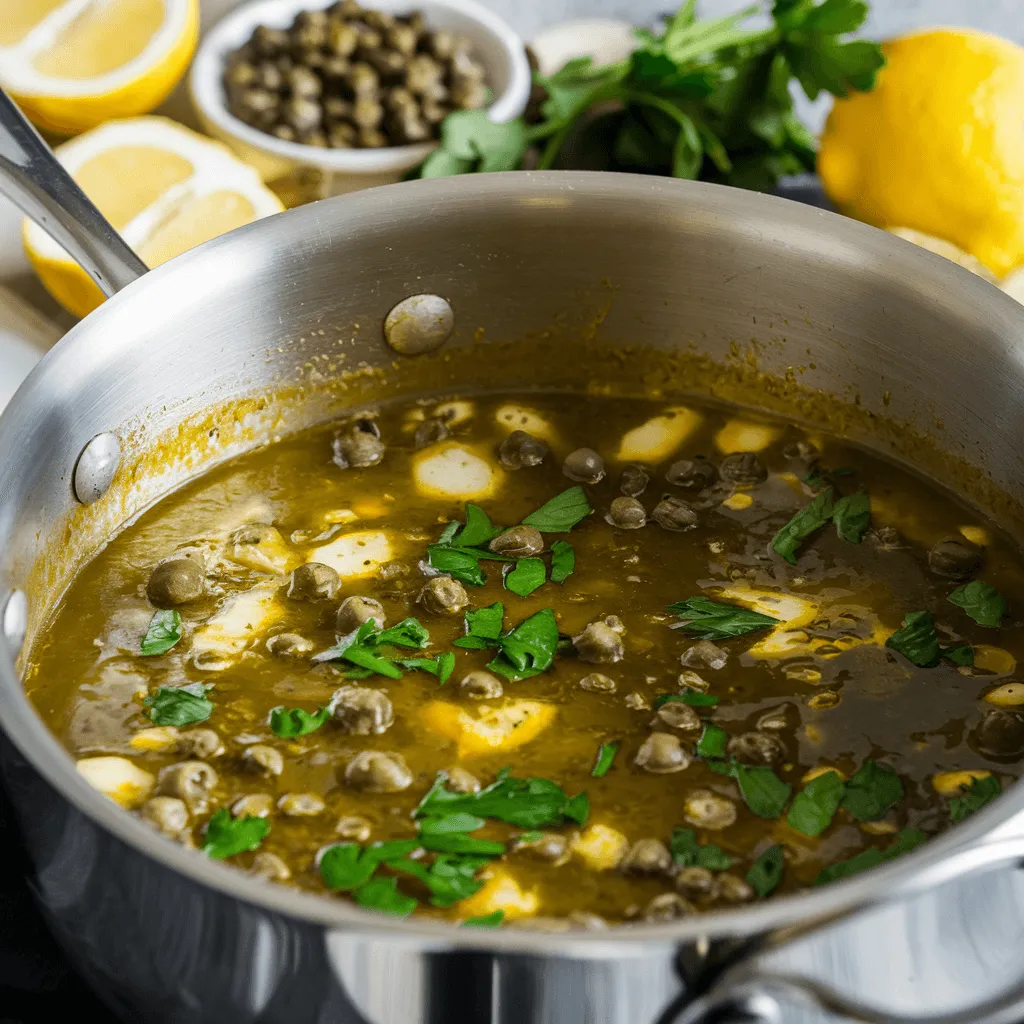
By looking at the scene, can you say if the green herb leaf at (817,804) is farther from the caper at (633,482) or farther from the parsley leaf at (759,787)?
the caper at (633,482)

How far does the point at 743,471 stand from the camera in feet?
6.33

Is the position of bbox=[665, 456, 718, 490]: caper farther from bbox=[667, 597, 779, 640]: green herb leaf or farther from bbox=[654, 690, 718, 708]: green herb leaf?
bbox=[654, 690, 718, 708]: green herb leaf

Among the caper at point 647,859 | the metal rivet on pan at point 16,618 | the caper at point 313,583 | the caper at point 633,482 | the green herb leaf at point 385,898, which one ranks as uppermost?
the metal rivet on pan at point 16,618

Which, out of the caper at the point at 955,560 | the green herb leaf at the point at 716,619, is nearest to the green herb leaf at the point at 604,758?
the green herb leaf at the point at 716,619

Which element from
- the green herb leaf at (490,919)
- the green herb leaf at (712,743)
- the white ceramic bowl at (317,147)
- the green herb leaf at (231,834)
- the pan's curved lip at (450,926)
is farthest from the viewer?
the white ceramic bowl at (317,147)

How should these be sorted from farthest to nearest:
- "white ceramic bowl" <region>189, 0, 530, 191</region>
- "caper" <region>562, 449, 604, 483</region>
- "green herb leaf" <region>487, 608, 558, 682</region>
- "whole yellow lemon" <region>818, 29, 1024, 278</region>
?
"white ceramic bowl" <region>189, 0, 530, 191</region> → "whole yellow lemon" <region>818, 29, 1024, 278</region> → "caper" <region>562, 449, 604, 483</region> → "green herb leaf" <region>487, 608, 558, 682</region>

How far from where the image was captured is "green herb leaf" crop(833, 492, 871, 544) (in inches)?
72.9

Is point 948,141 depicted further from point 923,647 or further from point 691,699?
point 691,699

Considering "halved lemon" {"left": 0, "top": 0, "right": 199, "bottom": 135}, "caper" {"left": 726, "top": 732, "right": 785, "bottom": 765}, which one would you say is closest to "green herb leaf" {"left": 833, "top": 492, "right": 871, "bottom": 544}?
"caper" {"left": 726, "top": 732, "right": 785, "bottom": 765}

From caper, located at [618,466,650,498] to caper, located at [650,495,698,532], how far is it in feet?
0.20

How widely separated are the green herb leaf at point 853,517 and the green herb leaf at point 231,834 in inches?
34.5

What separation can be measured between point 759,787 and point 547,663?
0.30 m

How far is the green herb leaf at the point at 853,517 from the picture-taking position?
185cm

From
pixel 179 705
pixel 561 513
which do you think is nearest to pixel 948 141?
pixel 561 513
